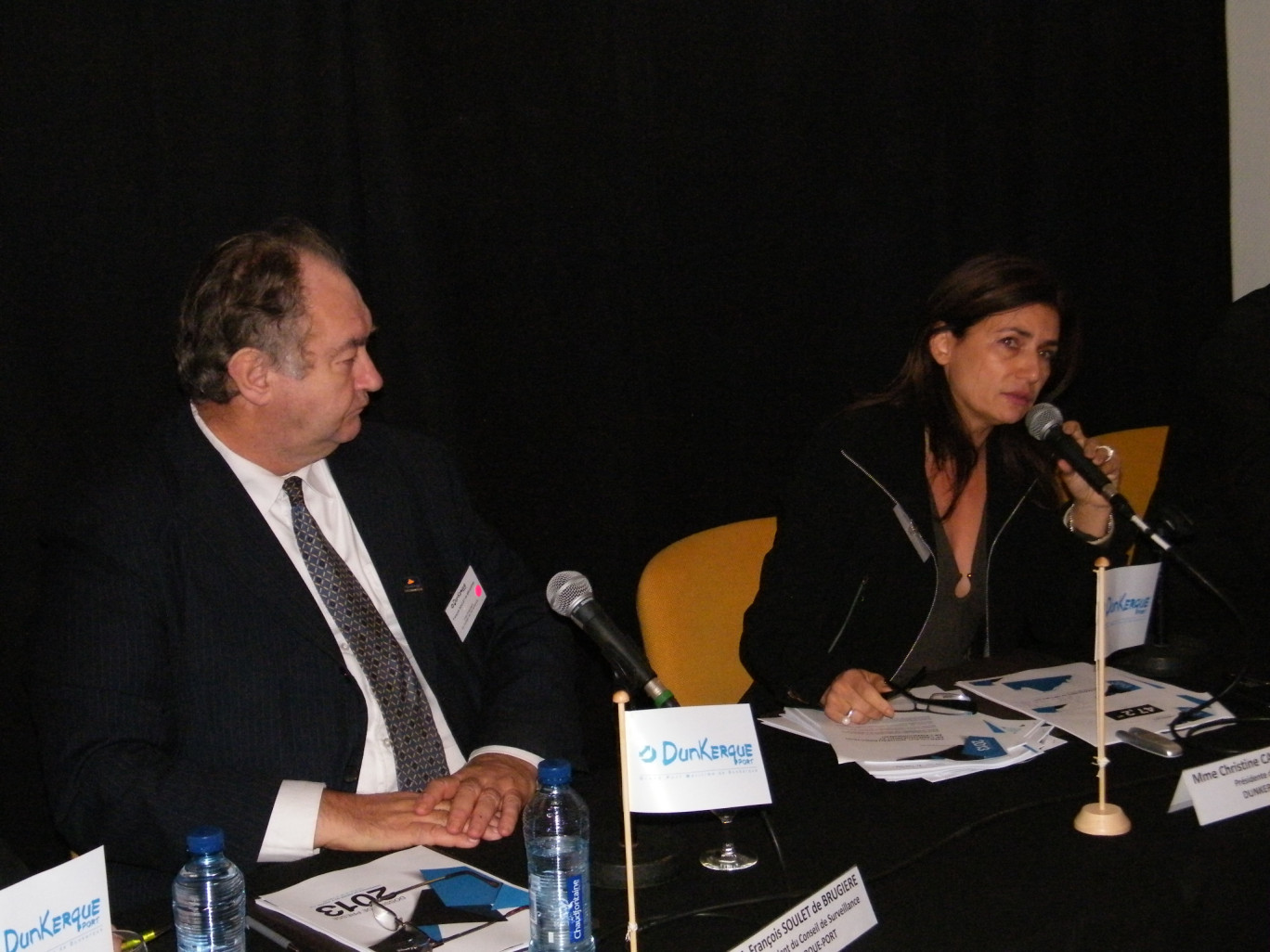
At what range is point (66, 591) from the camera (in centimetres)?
201

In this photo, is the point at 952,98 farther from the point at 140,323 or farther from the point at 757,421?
the point at 140,323

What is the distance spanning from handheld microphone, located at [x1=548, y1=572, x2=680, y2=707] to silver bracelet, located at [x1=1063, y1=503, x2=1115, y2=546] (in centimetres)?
160

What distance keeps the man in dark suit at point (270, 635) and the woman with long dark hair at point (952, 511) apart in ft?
2.09

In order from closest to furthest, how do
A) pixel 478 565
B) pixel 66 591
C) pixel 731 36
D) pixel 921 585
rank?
1. pixel 66 591
2. pixel 478 565
3. pixel 921 585
4. pixel 731 36

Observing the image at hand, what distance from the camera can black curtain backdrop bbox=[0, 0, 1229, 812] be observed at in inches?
99.2

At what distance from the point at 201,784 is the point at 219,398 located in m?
0.65

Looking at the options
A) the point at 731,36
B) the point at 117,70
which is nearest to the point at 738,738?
the point at 117,70

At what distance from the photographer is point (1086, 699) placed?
86.0 inches

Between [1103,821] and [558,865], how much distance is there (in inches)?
28.2

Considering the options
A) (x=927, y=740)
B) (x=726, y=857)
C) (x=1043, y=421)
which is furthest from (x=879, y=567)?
(x=726, y=857)

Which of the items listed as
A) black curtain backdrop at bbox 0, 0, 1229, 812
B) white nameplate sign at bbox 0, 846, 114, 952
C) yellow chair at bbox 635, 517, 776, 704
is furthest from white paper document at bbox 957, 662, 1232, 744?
white nameplate sign at bbox 0, 846, 114, 952

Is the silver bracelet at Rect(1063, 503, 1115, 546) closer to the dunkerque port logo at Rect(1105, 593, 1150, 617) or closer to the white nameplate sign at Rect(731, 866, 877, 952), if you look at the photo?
the dunkerque port logo at Rect(1105, 593, 1150, 617)

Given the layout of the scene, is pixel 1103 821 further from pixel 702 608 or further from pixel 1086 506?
pixel 1086 506

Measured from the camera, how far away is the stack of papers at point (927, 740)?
6.25ft
